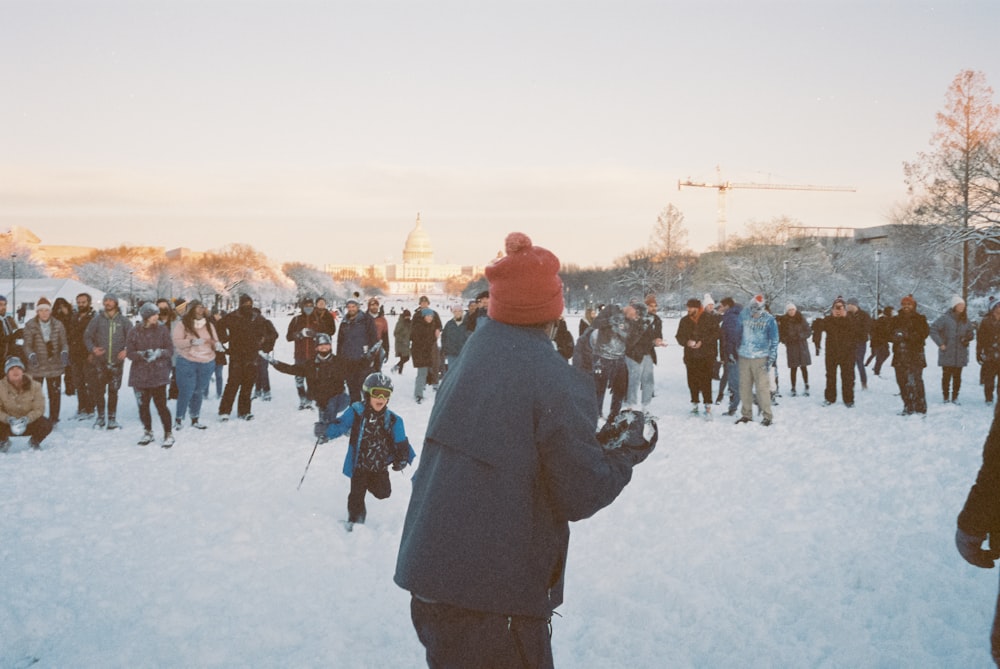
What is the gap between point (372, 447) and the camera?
226 inches

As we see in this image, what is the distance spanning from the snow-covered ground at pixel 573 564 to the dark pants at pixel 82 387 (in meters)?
2.35

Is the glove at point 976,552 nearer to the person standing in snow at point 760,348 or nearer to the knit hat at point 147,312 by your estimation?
the person standing in snow at point 760,348

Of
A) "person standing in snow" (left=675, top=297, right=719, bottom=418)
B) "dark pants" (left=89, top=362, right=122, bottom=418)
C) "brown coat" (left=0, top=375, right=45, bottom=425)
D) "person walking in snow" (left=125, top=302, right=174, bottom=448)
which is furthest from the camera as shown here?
"person standing in snow" (left=675, top=297, right=719, bottom=418)

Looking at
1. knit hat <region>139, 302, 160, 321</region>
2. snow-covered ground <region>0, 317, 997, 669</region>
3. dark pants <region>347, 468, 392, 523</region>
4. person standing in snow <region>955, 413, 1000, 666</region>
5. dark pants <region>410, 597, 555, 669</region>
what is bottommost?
snow-covered ground <region>0, 317, 997, 669</region>

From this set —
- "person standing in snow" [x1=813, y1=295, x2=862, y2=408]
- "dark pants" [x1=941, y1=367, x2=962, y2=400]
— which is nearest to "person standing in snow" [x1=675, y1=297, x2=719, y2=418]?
"person standing in snow" [x1=813, y1=295, x2=862, y2=408]

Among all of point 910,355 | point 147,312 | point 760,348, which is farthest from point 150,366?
point 910,355

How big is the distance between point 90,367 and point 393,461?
21.6 feet

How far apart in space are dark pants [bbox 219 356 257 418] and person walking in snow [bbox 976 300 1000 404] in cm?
1120

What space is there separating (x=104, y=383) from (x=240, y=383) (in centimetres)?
183

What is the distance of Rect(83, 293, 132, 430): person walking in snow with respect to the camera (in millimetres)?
9922

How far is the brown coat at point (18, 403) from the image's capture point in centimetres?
859

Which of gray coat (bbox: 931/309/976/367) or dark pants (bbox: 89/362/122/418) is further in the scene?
gray coat (bbox: 931/309/976/367)

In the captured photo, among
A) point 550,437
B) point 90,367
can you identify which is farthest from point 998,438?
point 90,367

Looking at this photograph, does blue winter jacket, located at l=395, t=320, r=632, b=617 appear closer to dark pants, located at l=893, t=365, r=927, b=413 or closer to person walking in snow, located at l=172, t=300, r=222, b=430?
person walking in snow, located at l=172, t=300, r=222, b=430
